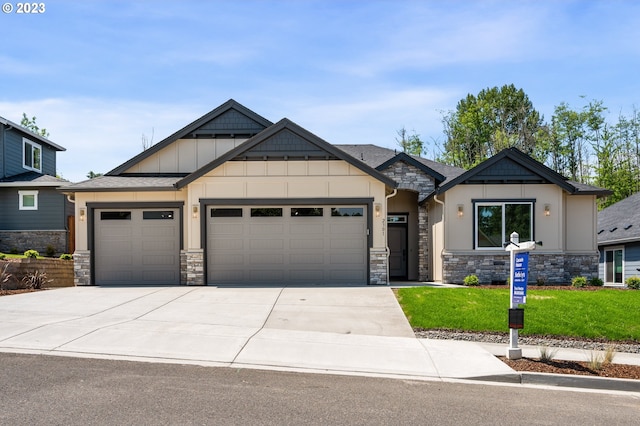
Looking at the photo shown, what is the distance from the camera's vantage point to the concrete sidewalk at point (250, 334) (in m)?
8.32

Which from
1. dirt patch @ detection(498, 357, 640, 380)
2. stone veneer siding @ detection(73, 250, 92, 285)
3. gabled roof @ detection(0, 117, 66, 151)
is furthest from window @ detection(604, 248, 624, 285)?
gabled roof @ detection(0, 117, 66, 151)

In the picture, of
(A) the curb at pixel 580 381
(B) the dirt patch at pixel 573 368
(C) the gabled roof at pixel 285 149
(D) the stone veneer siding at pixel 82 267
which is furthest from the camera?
(D) the stone veneer siding at pixel 82 267

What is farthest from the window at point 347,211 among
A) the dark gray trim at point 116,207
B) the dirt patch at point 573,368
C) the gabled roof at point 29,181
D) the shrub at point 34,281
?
the gabled roof at point 29,181

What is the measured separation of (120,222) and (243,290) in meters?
4.88

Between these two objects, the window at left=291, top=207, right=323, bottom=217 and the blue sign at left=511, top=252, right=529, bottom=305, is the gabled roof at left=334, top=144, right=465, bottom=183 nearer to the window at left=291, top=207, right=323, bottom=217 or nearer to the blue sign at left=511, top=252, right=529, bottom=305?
the window at left=291, top=207, right=323, bottom=217

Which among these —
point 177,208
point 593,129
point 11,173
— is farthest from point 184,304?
point 593,129

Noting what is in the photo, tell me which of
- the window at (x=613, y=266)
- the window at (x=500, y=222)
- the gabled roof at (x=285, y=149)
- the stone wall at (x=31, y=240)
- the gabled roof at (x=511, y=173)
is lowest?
the window at (x=613, y=266)

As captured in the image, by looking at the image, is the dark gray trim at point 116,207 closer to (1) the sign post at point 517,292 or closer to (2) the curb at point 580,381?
(1) the sign post at point 517,292

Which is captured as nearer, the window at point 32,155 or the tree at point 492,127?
the window at point 32,155

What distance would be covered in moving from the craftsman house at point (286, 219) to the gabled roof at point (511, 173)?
0.03 meters

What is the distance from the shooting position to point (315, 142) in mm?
16906

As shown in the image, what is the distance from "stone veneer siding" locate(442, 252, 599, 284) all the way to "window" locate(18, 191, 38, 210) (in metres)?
19.5

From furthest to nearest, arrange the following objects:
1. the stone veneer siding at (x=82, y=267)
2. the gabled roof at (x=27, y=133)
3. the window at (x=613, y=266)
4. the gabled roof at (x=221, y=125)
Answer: the gabled roof at (x=27, y=133) → the window at (x=613, y=266) → the gabled roof at (x=221, y=125) → the stone veneer siding at (x=82, y=267)

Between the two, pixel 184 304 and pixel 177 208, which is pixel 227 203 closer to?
pixel 177 208
